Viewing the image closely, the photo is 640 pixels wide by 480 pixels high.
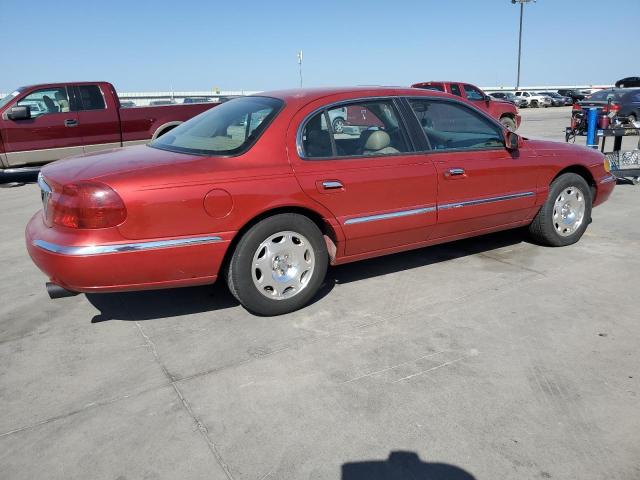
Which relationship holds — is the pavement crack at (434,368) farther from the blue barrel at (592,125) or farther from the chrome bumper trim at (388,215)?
the blue barrel at (592,125)

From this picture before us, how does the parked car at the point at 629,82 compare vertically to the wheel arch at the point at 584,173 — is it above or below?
above

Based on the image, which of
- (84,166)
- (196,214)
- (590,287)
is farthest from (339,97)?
(590,287)

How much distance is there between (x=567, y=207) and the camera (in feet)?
16.8

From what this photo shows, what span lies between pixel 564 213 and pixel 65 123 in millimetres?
8355

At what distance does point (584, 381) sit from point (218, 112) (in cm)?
316

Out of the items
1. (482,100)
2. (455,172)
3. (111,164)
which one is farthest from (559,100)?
(111,164)

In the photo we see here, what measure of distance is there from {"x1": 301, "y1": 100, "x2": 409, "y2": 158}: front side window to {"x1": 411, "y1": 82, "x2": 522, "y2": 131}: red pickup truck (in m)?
12.9

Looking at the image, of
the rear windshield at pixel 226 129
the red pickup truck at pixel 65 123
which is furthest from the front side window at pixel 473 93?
the rear windshield at pixel 226 129

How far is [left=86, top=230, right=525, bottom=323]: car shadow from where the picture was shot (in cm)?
381

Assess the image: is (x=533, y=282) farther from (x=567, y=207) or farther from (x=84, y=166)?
(x=84, y=166)

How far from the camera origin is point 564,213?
5.10 m

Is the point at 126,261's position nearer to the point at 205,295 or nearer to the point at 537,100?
the point at 205,295

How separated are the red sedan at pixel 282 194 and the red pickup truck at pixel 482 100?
12.2 metres

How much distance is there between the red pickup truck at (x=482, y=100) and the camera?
53.6 feet
